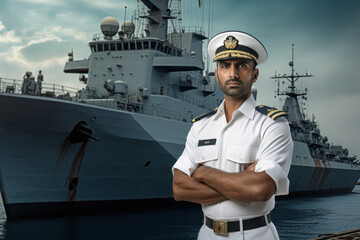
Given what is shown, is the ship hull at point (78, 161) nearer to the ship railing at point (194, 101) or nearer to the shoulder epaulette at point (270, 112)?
the ship railing at point (194, 101)

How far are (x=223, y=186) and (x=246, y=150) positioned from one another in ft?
0.68

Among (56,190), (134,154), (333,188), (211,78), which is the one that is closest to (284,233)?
(134,154)

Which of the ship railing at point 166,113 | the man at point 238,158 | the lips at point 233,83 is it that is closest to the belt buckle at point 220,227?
the man at point 238,158

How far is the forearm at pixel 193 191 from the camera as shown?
208 centimetres

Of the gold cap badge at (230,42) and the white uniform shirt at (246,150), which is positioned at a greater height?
the gold cap badge at (230,42)

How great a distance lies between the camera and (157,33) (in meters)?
22.7

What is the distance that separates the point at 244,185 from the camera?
1938 millimetres

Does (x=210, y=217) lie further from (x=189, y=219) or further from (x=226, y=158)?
(x=189, y=219)

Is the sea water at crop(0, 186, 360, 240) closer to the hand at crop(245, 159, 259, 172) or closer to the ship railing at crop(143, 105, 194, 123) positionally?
the ship railing at crop(143, 105, 194, 123)

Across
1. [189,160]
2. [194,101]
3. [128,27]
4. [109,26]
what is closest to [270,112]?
[189,160]

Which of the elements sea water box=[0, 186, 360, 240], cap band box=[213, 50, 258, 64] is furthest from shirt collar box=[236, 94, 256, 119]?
sea water box=[0, 186, 360, 240]

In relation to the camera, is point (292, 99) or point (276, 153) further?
point (292, 99)

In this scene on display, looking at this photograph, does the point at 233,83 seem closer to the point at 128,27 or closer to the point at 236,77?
the point at 236,77

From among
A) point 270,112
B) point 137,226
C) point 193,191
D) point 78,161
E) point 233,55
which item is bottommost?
point 137,226
